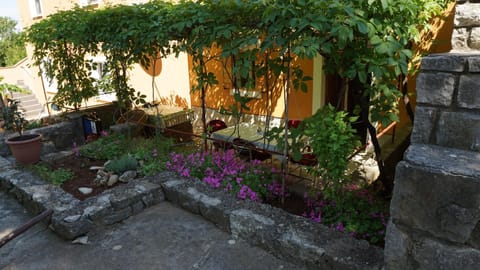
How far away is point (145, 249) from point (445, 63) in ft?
8.52

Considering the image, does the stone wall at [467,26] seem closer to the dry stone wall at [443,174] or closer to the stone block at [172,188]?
the dry stone wall at [443,174]

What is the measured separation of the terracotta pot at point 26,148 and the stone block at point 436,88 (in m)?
4.72

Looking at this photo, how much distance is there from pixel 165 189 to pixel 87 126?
3.52 metres

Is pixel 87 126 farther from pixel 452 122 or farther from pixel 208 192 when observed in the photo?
pixel 452 122

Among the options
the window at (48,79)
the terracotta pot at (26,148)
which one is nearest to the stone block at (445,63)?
the terracotta pot at (26,148)

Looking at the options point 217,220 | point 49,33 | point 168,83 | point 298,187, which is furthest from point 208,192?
point 168,83

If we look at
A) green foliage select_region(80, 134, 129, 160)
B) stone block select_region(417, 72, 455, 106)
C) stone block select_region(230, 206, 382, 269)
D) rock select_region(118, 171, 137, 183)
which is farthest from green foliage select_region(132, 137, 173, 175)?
stone block select_region(417, 72, 455, 106)

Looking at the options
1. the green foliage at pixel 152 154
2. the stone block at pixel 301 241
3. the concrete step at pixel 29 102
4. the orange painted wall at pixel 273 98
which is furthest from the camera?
the concrete step at pixel 29 102

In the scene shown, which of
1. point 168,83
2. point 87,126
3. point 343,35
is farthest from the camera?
point 168,83

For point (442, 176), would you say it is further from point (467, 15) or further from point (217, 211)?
point (217, 211)

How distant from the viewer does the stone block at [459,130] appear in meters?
1.67

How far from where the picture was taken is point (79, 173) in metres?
4.32

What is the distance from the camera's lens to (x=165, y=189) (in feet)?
11.8

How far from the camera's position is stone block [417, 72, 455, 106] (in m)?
1.70
